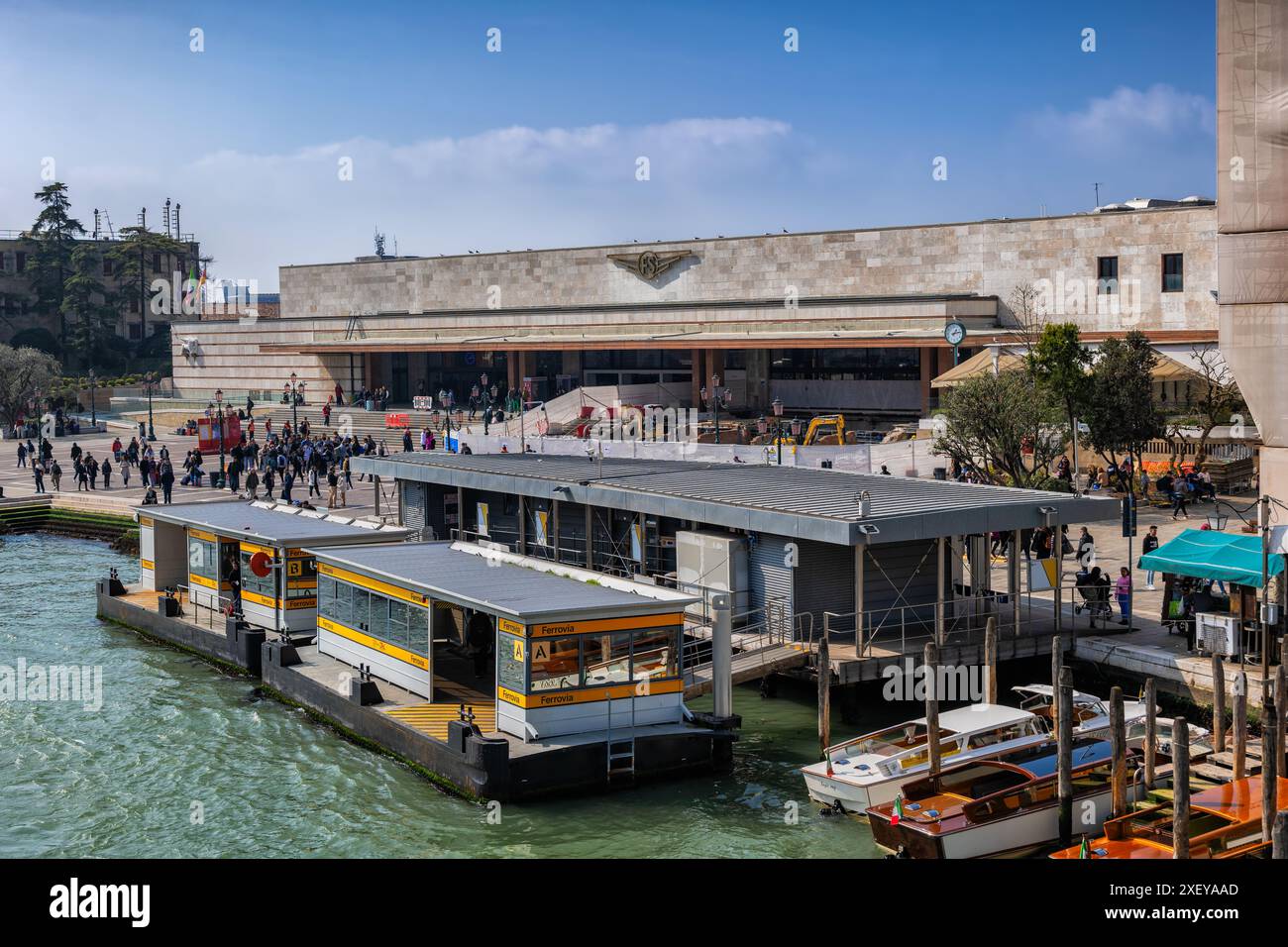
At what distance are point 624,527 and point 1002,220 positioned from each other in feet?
129

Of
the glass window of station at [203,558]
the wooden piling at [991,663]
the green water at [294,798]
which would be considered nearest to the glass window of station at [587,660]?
the green water at [294,798]

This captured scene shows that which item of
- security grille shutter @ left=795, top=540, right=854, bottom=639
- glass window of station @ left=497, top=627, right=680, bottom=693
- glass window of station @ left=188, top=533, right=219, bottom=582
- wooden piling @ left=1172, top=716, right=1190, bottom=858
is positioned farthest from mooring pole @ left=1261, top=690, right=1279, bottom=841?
glass window of station @ left=188, top=533, right=219, bottom=582

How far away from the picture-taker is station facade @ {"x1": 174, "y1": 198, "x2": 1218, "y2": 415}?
204 feet

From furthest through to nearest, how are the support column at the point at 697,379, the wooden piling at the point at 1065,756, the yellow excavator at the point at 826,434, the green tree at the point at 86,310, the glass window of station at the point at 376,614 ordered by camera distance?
the green tree at the point at 86,310, the support column at the point at 697,379, the yellow excavator at the point at 826,434, the glass window of station at the point at 376,614, the wooden piling at the point at 1065,756

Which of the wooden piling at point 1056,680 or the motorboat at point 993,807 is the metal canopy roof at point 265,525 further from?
the wooden piling at point 1056,680

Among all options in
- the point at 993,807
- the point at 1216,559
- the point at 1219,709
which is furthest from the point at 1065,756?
the point at 1216,559

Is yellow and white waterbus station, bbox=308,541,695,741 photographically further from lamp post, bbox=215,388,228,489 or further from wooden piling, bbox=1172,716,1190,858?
lamp post, bbox=215,388,228,489

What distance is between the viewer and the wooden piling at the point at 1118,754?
748 inches

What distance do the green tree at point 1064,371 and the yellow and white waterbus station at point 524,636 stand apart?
22.2m

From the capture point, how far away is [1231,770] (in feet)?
68.8

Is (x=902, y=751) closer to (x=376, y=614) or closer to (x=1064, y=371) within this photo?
(x=376, y=614)
